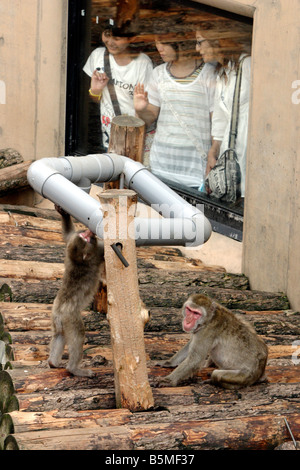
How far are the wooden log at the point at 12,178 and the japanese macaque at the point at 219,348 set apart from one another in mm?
6013

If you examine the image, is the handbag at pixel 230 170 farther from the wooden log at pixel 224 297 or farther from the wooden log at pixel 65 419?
the wooden log at pixel 65 419

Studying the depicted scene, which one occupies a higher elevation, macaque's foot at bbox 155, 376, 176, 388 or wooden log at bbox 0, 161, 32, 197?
wooden log at bbox 0, 161, 32, 197

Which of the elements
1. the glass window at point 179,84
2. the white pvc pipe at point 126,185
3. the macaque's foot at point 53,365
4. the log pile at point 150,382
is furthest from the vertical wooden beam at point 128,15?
the macaque's foot at point 53,365

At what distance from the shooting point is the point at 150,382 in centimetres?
549

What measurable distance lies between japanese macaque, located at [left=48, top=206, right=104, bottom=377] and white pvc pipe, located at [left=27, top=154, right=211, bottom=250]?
1.12 ft

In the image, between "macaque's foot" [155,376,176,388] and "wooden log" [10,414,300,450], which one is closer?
"wooden log" [10,414,300,450]

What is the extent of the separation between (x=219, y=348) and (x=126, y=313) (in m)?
1.04

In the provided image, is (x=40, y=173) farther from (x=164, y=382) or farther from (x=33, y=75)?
(x=33, y=75)

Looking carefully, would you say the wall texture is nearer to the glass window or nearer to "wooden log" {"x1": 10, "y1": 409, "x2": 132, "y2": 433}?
the glass window

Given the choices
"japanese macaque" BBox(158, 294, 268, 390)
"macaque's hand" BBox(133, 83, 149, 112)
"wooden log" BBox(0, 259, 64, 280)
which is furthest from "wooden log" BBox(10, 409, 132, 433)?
"macaque's hand" BBox(133, 83, 149, 112)

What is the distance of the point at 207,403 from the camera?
5.15m

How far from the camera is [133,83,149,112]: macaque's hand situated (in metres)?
10.3

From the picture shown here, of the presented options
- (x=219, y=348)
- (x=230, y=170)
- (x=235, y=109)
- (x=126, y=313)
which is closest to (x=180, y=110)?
(x=235, y=109)

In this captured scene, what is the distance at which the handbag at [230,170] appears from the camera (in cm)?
898
